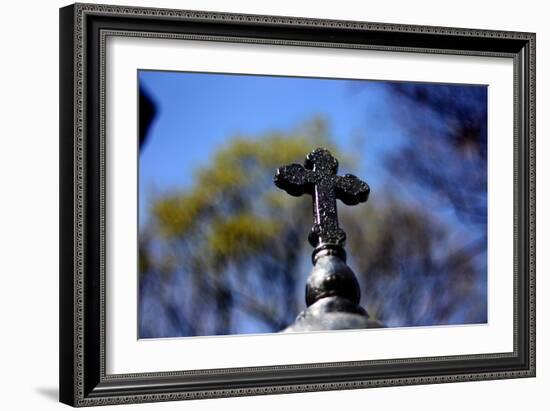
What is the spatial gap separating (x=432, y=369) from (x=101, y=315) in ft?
4.93

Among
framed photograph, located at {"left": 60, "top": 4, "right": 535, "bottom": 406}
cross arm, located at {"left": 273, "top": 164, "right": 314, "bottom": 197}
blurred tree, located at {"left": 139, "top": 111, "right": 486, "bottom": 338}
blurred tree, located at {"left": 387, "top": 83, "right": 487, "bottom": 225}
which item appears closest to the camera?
framed photograph, located at {"left": 60, "top": 4, "right": 535, "bottom": 406}

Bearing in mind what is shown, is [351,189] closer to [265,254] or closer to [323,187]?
[323,187]

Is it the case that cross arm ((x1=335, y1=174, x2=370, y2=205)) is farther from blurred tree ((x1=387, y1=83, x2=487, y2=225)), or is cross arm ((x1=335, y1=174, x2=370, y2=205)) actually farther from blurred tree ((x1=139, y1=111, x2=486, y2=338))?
blurred tree ((x1=387, y1=83, x2=487, y2=225))

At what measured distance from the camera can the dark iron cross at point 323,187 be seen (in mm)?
5461

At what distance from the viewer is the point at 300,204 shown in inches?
217

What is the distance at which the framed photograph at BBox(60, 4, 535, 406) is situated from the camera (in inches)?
200

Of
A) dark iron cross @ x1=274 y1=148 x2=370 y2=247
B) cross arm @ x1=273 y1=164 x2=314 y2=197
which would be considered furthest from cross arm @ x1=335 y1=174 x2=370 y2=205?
cross arm @ x1=273 y1=164 x2=314 y2=197

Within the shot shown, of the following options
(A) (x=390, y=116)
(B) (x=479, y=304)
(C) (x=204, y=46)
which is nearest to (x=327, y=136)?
(A) (x=390, y=116)

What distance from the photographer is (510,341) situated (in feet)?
19.3

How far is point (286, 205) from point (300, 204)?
71 mm

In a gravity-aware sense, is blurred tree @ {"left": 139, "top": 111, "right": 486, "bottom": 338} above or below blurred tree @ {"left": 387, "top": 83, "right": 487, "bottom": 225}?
below

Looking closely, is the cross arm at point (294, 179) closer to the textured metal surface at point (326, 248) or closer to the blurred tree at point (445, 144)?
the textured metal surface at point (326, 248)

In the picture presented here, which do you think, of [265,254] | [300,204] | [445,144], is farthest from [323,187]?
[445,144]

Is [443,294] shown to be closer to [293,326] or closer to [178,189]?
[293,326]
